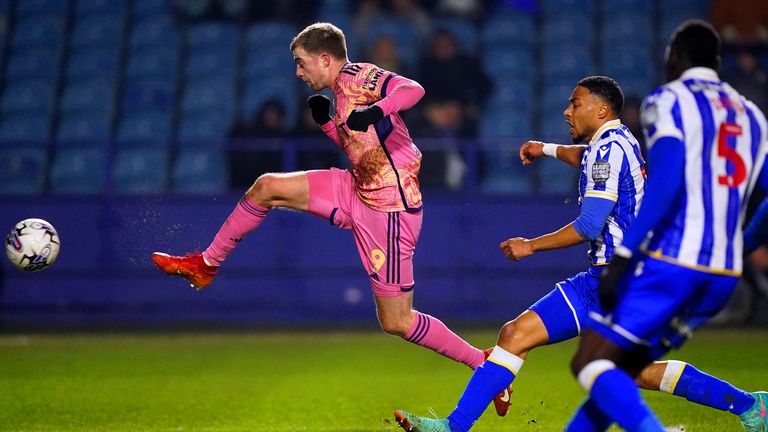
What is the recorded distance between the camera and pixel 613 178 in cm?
543

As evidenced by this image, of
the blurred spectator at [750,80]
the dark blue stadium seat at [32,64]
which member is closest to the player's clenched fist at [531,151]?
the blurred spectator at [750,80]

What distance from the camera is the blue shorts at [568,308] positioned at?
18.5 feet

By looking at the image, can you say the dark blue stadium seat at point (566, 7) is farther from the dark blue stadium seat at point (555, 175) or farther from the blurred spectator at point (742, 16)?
the dark blue stadium seat at point (555, 175)

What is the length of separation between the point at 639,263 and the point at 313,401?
12.5 feet

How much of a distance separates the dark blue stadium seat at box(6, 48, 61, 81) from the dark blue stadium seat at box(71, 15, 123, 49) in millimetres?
482

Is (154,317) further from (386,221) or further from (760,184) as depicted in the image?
(760,184)

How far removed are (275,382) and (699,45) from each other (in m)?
5.20

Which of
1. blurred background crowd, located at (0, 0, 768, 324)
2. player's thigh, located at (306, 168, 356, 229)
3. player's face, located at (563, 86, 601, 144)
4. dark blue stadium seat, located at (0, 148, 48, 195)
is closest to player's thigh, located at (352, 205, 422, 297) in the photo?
player's thigh, located at (306, 168, 356, 229)

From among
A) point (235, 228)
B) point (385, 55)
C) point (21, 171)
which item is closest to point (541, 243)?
point (235, 228)

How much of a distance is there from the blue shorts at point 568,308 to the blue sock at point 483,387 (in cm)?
26

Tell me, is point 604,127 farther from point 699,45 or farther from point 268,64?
point 268,64

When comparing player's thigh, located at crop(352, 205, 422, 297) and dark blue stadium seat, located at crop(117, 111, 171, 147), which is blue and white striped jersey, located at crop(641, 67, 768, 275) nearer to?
player's thigh, located at crop(352, 205, 422, 297)

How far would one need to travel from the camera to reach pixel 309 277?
522 inches

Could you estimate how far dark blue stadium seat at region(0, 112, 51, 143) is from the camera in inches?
580
